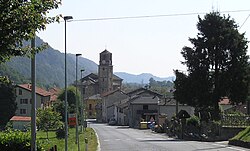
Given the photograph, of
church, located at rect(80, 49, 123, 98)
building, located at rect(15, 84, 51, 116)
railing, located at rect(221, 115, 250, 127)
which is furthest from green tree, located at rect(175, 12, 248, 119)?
church, located at rect(80, 49, 123, 98)

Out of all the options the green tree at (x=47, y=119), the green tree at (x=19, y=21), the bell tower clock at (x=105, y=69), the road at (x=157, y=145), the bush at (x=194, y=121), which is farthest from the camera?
the bell tower clock at (x=105, y=69)

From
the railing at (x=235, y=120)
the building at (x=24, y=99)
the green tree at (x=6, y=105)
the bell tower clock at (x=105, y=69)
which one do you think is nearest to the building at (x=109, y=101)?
the bell tower clock at (x=105, y=69)

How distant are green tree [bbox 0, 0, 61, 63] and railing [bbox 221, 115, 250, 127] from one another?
36.9 metres

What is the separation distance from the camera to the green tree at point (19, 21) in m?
8.66

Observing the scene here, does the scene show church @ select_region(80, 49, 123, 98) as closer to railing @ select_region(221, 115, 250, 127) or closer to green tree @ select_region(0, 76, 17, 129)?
green tree @ select_region(0, 76, 17, 129)

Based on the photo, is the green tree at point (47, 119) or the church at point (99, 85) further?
the church at point (99, 85)

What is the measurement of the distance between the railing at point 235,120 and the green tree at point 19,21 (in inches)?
1452

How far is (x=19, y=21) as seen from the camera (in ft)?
28.8

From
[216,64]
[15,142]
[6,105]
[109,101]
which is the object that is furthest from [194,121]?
[109,101]

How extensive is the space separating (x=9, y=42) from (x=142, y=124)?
76918 mm

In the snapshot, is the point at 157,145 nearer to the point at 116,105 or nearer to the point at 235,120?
the point at 235,120

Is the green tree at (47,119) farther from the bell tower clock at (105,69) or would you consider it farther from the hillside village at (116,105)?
the bell tower clock at (105,69)

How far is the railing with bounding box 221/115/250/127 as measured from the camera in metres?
44.2

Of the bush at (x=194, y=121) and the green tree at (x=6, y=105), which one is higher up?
the green tree at (x=6, y=105)
